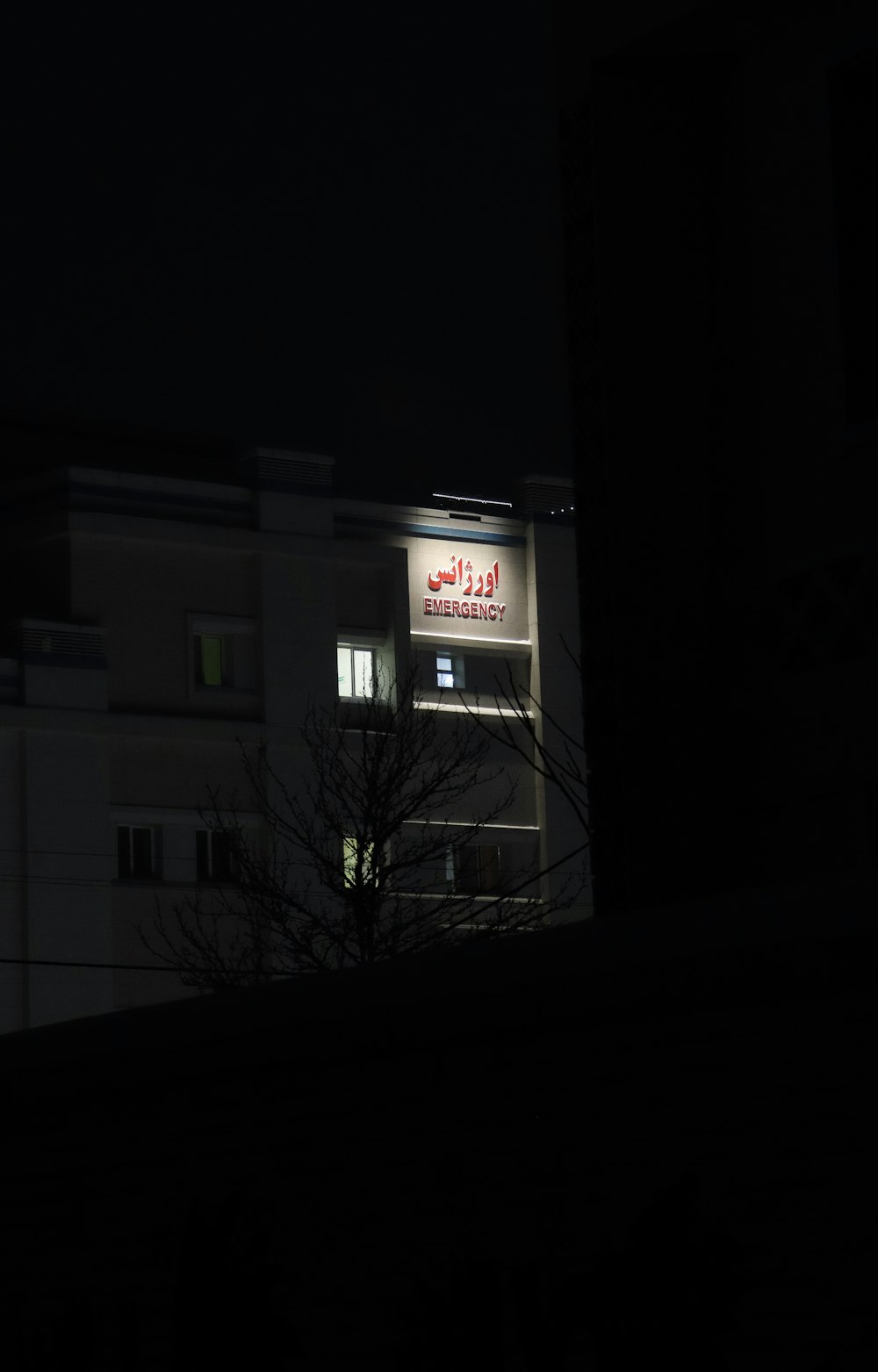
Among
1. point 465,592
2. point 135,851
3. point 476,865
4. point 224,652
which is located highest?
point 465,592

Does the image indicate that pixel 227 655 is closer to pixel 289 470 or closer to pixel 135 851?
pixel 289 470

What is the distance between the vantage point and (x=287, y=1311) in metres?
6.06

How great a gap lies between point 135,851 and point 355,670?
24.5 feet

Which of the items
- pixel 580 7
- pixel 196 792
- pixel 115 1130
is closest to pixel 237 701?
pixel 196 792

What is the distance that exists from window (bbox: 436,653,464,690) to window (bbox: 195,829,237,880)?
7279 millimetres

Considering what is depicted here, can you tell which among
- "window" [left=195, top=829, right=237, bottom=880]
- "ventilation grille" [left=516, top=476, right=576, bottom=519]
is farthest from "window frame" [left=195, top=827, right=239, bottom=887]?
"ventilation grille" [left=516, top=476, right=576, bottom=519]

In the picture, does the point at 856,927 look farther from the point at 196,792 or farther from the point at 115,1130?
the point at 196,792

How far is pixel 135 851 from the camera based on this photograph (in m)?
45.7

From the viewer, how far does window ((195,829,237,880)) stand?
45.8m

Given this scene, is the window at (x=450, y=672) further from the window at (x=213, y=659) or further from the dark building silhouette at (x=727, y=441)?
the dark building silhouette at (x=727, y=441)

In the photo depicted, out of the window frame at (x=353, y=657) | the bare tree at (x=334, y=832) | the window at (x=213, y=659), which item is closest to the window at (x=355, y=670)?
the window frame at (x=353, y=657)

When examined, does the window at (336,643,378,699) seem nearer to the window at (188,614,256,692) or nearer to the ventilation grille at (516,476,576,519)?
the window at (188,614,256,692)

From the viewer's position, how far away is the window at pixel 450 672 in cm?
5097

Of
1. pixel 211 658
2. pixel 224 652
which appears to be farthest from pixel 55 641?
pixel 224 652
